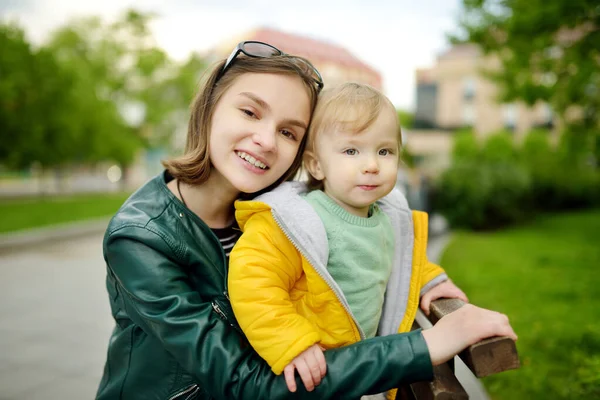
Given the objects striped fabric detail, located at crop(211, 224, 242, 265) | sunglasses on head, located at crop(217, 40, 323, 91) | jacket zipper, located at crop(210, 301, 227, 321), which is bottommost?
jacket zipper, located at crop(210, 301, 227, 321)

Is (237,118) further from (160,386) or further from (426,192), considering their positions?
(426,192)

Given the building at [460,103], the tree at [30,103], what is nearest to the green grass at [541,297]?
the tree at [30,103]

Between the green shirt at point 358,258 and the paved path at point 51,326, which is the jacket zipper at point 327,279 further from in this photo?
the paved path at point 51,326

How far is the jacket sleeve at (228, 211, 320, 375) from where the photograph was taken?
4.18 feet

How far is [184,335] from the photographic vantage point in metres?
1.34

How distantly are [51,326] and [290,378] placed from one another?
182 inches

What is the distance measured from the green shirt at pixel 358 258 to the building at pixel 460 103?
4557 centimetres

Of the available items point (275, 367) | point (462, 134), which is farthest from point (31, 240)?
point (462, 134)

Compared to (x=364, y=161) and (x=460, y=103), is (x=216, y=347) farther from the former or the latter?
(x=460, y=103)

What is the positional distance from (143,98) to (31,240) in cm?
2025

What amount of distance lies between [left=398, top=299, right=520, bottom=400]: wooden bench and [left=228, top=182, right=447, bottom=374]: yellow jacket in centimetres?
24

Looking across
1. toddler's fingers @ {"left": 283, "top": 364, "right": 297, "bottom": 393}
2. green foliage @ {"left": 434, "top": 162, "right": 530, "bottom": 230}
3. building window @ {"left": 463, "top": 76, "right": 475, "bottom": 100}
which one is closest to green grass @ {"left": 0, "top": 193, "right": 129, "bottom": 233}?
green foliage @ {"left": 434, "top": 162, "right": 530, "bottom": 230}

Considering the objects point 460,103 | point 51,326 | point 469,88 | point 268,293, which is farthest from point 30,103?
point 469,88

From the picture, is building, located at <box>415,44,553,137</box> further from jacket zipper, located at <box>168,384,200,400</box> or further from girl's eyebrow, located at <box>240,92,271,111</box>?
jacket zipper, located at <box>168,384,200,400</box>
